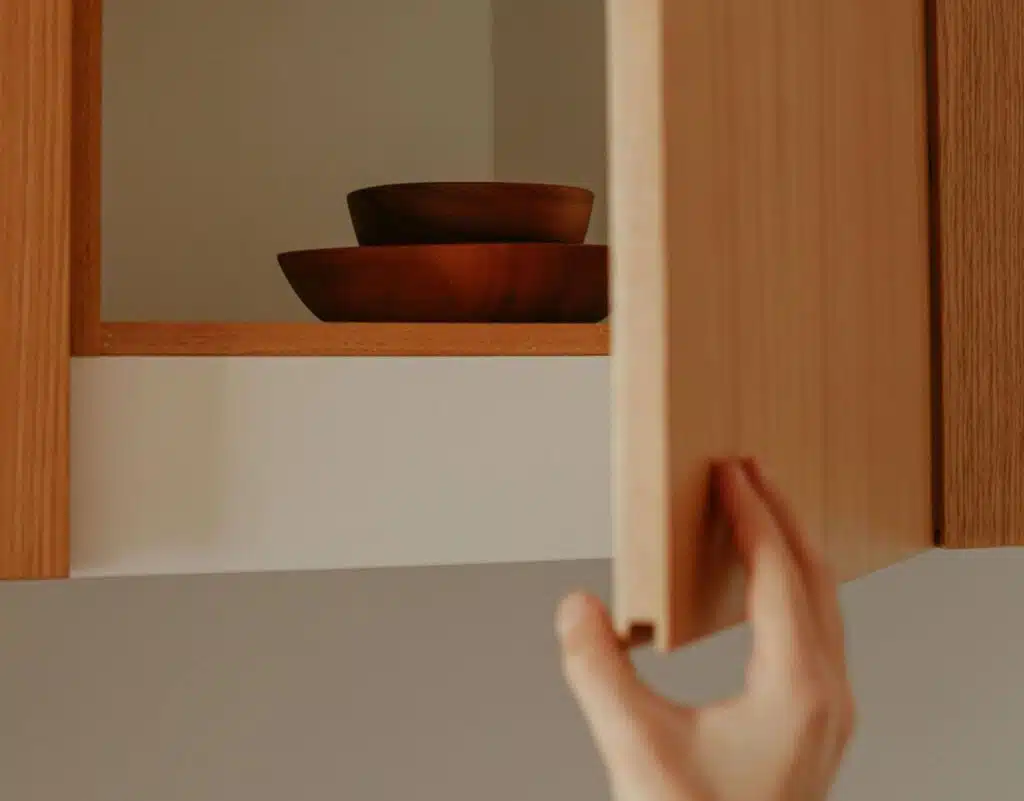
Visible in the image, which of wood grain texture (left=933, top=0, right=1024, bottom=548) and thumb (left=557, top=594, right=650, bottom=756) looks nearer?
thumb (left=557, top=594, right=650, bottom=756)

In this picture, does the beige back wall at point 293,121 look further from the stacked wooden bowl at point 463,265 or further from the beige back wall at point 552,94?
the stacked wooden bowl at point 463,265

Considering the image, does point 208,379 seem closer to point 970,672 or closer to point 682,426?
point 682,426

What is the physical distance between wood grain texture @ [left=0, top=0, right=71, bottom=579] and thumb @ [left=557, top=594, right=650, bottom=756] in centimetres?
34

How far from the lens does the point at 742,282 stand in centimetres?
39

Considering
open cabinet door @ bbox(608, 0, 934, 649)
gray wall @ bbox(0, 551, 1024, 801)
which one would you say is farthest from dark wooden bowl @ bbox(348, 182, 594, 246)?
gray wall @ bbox(0, 551, 1024, 801)

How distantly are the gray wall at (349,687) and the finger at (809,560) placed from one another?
868 millimetres

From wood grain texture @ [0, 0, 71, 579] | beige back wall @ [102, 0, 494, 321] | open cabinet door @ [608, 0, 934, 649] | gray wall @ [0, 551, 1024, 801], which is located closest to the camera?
open cabinet door @ [608, 0, 934, 649]

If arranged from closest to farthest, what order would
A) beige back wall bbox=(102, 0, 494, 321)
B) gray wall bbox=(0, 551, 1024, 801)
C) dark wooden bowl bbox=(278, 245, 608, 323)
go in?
1. dark wooden bowl bbox=(278, 245, 608, 323)
2. beige back wall bbox=(102, 0, 494, 321)
3. gray wall bbox=(0, 551, 1024, 801)

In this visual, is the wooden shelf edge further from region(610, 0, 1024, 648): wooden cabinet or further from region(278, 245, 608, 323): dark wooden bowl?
region(610, 0, 1024, 648): wooden cabinet

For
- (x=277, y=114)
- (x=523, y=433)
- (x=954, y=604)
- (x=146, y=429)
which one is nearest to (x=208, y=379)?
(x=146, y=429)

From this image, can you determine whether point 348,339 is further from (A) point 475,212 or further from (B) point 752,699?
(B) point 752,699

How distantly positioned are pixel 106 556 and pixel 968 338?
39 cm

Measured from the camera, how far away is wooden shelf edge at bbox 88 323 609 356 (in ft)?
2.21

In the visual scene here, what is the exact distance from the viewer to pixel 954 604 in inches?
54.9
